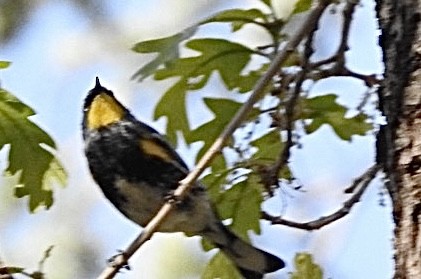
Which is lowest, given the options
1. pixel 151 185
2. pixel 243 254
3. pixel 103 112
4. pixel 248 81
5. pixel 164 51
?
pixel 243 254

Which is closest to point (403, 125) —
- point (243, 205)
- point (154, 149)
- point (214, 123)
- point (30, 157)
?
point (243, 205)

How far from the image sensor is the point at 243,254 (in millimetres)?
1938

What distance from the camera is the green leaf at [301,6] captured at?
1.64 metres

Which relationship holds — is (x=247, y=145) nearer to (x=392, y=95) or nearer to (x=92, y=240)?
(x=392, y=95)

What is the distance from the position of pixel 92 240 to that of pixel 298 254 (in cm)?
241

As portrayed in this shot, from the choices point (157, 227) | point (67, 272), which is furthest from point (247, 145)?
point (67, 272)

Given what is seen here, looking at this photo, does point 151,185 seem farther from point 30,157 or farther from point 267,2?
point 267,2

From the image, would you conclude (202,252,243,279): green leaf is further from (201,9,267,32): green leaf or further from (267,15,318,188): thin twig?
(201,9,267,32): green leaf

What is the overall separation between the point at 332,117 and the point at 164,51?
0.49 meters

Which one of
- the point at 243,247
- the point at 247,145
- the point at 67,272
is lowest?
the point at 67,272

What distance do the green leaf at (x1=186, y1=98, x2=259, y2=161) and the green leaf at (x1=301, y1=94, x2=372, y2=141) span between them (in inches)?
5.0

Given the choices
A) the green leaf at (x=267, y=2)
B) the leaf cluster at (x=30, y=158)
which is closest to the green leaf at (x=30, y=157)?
the leaf cluster at (x=30, y=158)

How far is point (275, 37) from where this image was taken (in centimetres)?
164

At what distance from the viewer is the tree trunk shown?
3.68 feet
